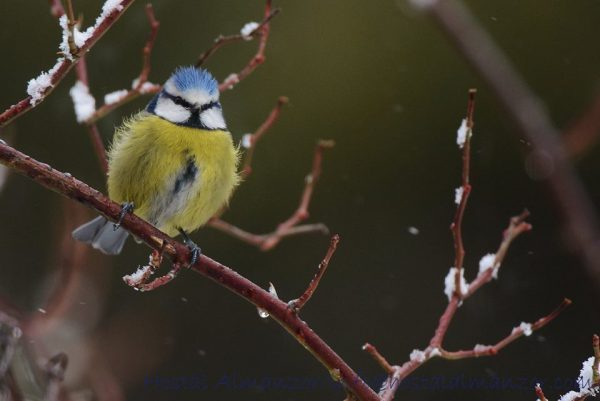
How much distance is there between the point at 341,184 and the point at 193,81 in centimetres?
185

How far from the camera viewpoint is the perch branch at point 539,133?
91 cm

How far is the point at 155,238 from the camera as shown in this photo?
197 cm

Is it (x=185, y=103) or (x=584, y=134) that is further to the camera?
(x=185, y=103)

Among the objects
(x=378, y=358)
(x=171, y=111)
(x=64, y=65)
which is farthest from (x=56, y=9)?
(x=378, y=358)

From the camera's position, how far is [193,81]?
9.53 ft

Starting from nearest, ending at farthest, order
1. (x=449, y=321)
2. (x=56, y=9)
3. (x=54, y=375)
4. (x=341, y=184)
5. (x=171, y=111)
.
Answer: (x=54, y=375) → (x=449, y=321) → (x=56, y=9) → (x=171, y=111) → (x=341, y=184)

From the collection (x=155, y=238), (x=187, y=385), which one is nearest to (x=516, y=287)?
(x=187, y=385)

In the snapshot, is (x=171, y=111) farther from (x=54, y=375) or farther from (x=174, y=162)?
(x=54, y=375)

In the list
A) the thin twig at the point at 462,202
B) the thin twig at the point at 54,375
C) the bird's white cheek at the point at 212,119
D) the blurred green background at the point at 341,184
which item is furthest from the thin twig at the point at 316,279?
the blurred green background at the point at 341,184

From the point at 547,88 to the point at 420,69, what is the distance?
65 cm

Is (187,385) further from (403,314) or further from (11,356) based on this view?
(11,356)

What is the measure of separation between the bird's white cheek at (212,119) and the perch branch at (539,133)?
1.94 meters

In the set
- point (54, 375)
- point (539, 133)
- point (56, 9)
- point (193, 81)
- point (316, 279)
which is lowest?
point (54, 375)

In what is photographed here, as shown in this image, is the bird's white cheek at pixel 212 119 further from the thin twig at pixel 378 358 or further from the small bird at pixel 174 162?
the thin twig at pixel 378 358
